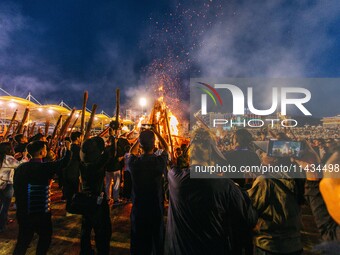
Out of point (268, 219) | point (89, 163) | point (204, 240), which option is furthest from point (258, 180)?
point (89, 163)

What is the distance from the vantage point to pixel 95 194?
12.5ft

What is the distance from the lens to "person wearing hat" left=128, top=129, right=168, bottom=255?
3533mm

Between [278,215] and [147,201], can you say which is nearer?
[278,215]

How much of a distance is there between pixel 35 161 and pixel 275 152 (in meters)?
3.89

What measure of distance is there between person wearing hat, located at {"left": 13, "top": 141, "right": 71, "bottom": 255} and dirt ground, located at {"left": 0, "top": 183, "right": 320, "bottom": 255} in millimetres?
1056

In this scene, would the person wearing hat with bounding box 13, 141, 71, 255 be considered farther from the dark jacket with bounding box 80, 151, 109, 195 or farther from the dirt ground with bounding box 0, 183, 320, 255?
the dirt ground with bounding box 0, 183, 320, 255

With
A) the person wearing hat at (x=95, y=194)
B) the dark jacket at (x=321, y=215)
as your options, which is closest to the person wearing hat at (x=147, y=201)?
the person wearing hat at (x=95, y=194)

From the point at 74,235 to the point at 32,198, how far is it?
215 centimetres

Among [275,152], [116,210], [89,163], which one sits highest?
[275,152]

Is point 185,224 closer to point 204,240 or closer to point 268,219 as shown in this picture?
point 204,240

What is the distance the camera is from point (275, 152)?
3.06m

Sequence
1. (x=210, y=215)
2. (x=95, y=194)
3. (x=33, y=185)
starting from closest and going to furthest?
(x=210, y=215), (x=33, y=185), (x=95, y=194)

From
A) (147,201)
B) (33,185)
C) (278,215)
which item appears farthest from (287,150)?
(33,185)

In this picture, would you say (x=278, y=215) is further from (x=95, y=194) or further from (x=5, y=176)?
(x=5, y=176)
